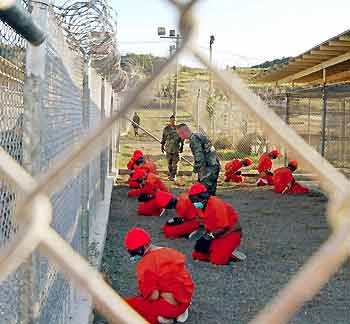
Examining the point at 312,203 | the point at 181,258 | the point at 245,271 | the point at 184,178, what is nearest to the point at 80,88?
the point at 181,258

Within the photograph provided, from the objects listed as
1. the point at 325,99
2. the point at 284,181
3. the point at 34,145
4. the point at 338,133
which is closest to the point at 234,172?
the point at 284,181

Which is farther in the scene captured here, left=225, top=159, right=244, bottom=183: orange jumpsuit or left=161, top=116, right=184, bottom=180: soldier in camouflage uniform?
left=161, top=116, right=184, bottom=180: soldier in camouflage uniform

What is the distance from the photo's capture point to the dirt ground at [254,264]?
207 inches

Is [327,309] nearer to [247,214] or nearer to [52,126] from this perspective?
[52,126]

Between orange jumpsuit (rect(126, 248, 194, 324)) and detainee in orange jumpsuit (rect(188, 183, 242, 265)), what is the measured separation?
194 cm

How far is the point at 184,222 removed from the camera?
26.7ft

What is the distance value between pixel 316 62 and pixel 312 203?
116 inches

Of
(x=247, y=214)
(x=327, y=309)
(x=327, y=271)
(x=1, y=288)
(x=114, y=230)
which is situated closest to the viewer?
(x=327, y=271)

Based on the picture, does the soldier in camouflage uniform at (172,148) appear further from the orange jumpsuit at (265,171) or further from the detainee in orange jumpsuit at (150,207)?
the detainee in orange jumpsuit at (150,207)

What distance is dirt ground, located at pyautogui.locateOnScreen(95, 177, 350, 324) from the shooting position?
17.2 feet

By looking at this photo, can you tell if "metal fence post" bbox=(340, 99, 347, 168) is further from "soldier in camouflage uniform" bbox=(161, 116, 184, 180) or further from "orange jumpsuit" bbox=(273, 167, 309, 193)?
"soldier in camouflage uniform" bbox=(161, 116, 184, 180)

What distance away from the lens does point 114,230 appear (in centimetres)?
862

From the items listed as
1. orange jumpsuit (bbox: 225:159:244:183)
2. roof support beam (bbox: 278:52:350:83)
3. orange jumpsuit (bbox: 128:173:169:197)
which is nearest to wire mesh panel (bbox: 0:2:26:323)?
orange jumpsuit (bbox: 128:173:169:197)

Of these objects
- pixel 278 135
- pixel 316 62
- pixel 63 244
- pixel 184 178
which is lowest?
pixel 184 178
